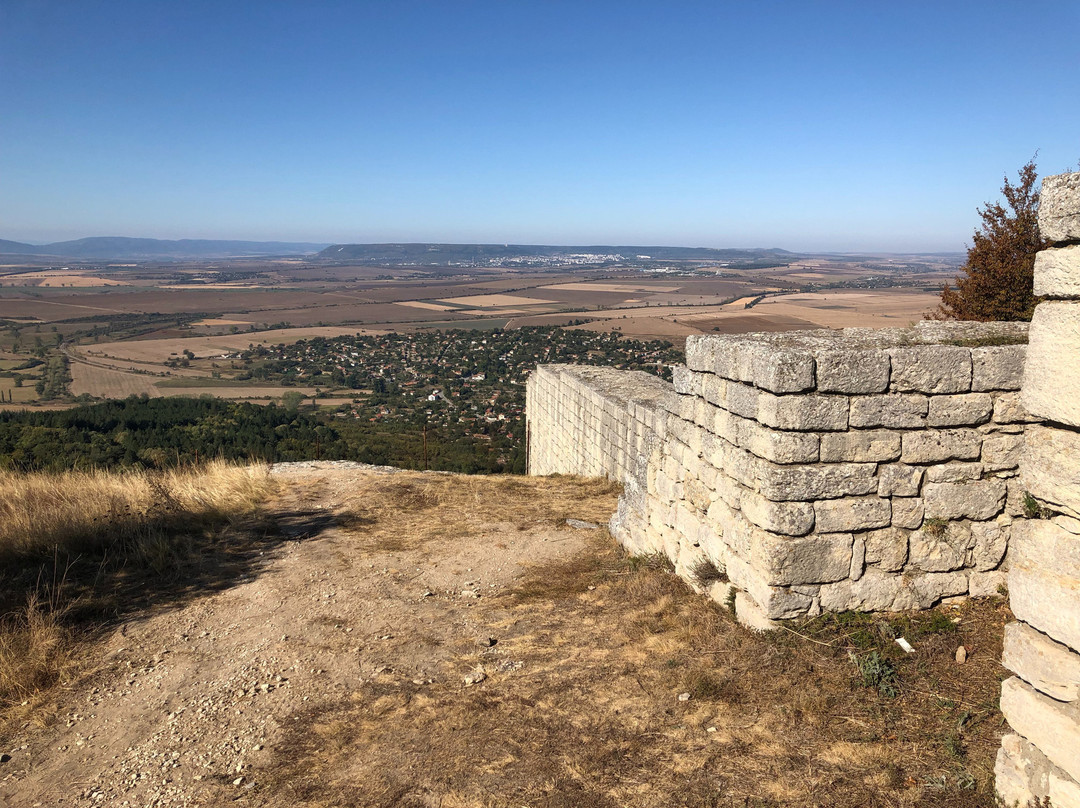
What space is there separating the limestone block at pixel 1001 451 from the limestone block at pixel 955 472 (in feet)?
0.24

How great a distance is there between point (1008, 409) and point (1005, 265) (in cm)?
774

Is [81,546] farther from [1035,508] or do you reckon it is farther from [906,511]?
[1035,508]

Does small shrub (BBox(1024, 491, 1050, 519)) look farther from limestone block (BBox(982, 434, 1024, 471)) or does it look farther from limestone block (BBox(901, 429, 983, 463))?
limestone block (BBox(982, 434, 1024, 471))

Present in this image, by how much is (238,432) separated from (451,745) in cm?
1806

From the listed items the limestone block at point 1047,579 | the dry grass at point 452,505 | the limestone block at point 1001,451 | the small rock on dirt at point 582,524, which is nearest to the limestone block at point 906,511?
the limestone block at point 1001,451

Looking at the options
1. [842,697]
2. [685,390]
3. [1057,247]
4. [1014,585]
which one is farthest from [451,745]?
[1057,247]

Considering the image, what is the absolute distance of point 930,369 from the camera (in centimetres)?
405

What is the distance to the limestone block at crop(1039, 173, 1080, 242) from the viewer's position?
240 cm

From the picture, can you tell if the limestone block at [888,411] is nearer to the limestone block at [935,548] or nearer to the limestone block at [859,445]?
the limestone block at [859,445]

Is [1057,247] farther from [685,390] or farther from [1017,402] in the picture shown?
[685,390]

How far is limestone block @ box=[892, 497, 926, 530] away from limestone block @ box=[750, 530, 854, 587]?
0.32 meters

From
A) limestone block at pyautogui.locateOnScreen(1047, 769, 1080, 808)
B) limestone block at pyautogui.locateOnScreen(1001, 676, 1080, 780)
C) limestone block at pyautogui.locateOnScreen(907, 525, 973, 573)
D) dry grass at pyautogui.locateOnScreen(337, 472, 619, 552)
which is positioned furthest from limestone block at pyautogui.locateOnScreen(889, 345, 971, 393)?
dry grass at pyautogui.locateOnScreen(337, 472, 619, 552)

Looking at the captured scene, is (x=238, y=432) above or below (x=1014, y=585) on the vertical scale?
below

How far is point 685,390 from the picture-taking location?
5.33 m
